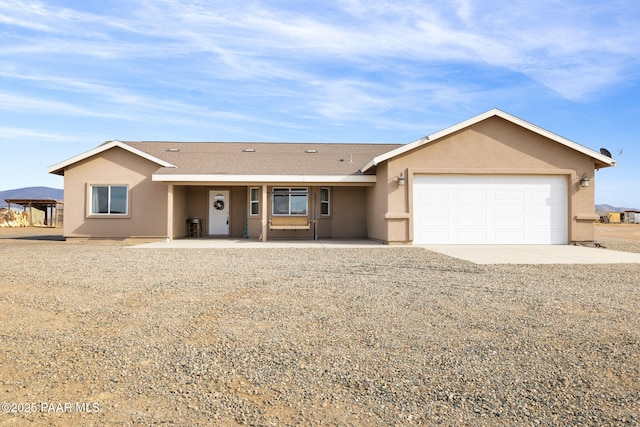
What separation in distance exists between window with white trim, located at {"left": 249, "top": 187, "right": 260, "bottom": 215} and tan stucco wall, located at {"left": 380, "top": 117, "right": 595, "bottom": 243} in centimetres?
639

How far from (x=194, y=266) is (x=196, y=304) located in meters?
3.96

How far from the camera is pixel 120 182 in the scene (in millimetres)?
18141

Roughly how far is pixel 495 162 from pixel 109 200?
15.2 metres

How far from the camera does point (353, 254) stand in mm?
12508

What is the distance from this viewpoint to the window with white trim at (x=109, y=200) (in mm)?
18203

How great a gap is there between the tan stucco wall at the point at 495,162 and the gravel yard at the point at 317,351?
26.3 feet

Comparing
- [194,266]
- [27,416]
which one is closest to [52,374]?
[27,416]

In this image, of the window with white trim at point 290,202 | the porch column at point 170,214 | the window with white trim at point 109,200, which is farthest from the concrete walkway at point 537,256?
the window with white trim at point 109,200

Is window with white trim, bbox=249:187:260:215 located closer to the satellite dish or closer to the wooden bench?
the wooden bench

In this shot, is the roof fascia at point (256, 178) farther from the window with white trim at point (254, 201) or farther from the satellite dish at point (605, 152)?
the satellite dish at point (605, 152)

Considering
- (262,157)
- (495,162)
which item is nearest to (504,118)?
(495,162)

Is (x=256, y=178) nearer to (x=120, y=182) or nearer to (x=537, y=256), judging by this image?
(x=120, y=182)

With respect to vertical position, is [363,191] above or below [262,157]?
below

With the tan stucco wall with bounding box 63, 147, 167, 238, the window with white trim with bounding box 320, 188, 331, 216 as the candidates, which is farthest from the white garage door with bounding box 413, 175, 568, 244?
the tan stucco wall with bounding box 63, 147, 167, 238
